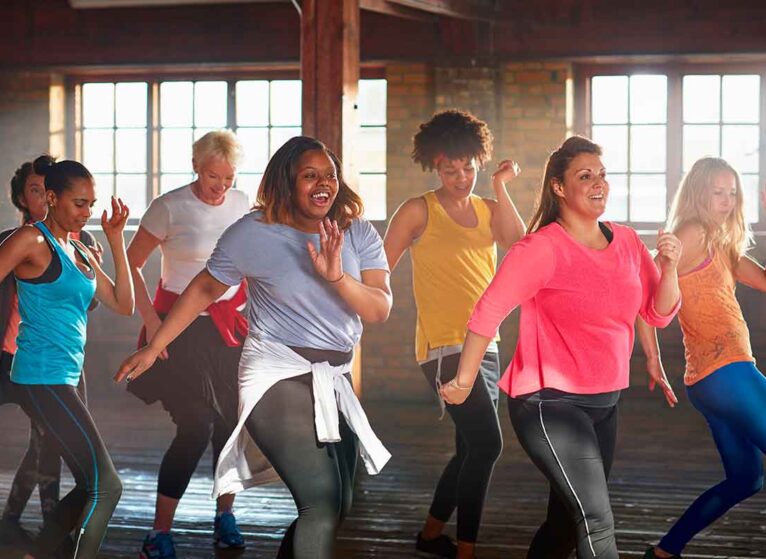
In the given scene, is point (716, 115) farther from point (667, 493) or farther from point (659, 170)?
point (667, 493)

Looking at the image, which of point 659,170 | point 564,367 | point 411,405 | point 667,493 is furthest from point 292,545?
point 659,170

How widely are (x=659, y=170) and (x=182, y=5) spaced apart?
12.2 ft

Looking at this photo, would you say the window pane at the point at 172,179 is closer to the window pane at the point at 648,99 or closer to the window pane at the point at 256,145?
the window pane at the point at 256,145

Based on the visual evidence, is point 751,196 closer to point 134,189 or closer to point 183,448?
point 134,189

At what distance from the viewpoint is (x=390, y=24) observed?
8625 mm

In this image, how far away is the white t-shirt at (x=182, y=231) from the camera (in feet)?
14.9

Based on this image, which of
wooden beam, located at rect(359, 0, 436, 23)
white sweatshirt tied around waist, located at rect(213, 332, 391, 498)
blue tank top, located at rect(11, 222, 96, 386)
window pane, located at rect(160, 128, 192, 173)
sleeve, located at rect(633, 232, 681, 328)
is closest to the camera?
white sweatshirt tied around waist, located at rect(213, 332, 391, 498)

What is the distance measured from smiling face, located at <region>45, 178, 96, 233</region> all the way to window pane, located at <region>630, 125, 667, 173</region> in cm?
569

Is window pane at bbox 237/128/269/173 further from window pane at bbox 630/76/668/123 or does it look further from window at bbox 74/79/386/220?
window pane at bbox 630/76/668/123

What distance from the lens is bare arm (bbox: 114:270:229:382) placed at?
3.38 metres

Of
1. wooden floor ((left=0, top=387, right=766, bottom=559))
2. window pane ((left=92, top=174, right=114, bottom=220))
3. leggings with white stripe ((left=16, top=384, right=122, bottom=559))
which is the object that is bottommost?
wooden floor ((left=0, top=387, right=766, bottom=559))

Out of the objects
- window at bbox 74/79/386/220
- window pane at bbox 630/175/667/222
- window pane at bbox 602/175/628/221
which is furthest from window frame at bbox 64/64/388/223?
window pane at bbox 630/175/667/222

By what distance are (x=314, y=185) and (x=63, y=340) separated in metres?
1.01

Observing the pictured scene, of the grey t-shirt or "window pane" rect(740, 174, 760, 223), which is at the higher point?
"window pane" rect(740, 174, 760, 223)
